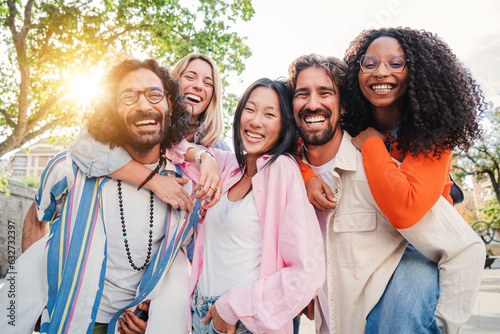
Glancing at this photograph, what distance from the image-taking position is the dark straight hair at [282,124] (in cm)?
254

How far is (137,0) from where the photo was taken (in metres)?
11.0

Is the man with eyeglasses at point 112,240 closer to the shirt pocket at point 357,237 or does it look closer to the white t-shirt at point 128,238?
the white t-shirt at point 128,238

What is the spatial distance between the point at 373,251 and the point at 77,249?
1877 mm

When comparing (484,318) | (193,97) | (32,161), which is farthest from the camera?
(32,161)

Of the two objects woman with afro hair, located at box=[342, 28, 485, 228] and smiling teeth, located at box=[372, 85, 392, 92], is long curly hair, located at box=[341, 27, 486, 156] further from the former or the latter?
smiling teeth, located at box=[372, 85, 392, 92]

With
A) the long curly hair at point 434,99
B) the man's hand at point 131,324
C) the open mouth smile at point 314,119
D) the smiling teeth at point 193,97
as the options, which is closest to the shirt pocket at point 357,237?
the long curly hair at point 434,99

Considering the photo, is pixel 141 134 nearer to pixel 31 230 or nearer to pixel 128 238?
pixel 128 238

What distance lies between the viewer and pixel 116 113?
2678 mm

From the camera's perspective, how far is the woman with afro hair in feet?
6.68

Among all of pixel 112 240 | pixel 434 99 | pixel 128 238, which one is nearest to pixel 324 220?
pixel 434 99

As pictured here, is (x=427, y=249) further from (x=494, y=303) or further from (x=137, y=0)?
(x=137, y=0)

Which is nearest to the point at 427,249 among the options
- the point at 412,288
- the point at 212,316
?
the point at 412,288

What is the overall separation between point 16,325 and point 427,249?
2.50 meters

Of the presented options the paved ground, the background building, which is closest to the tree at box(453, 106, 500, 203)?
the paved ground
